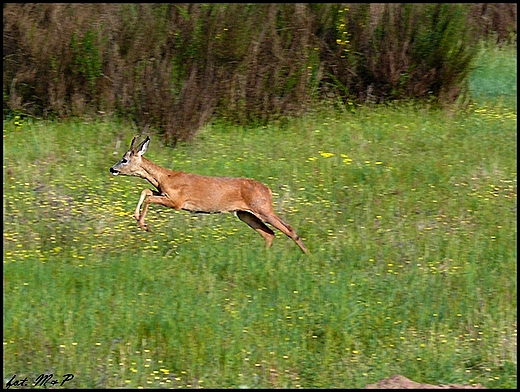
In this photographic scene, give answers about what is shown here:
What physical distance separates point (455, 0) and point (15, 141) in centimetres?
762

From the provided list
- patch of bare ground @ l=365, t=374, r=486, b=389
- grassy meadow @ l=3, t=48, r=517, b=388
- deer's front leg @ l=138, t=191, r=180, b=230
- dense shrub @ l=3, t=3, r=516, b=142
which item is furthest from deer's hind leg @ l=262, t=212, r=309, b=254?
dense shrub @ l=3, t=3, r=516, b=142

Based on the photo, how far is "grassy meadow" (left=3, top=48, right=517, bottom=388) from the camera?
26.0 feet

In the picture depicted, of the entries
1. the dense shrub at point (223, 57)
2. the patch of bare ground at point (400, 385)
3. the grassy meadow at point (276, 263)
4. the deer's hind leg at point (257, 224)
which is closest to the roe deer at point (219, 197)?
the deer's hind leg at point (257, 224)

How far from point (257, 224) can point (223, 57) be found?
5.70 m

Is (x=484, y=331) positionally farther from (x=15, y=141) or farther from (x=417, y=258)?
(x=15, y=141)

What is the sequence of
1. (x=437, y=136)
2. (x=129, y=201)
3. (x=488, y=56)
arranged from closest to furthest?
(x=129, y=201) < (x=437, y=136) < (x=488, y=56)

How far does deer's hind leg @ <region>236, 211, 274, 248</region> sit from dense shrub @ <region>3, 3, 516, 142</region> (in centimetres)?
352

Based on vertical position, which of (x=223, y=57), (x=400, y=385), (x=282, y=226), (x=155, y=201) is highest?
(x=400, y=385)

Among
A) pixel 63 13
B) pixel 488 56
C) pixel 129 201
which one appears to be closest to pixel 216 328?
pixel 129 201

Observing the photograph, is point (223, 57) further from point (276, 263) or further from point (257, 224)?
point (276, 263)

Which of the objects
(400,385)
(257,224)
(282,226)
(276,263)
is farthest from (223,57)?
(400,385)

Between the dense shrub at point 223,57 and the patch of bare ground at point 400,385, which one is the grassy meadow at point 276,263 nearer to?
the patch of bare ground at point 400,385

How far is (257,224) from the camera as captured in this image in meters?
10.7

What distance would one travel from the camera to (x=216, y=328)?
8258 mm
